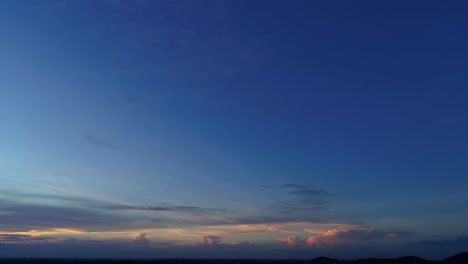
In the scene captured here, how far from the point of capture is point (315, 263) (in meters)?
143

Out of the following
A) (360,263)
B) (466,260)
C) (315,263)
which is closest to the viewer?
(466,260)

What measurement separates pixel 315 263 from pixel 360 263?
21.3 metres

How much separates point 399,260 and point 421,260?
25.2 feet

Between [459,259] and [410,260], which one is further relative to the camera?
[410,260]

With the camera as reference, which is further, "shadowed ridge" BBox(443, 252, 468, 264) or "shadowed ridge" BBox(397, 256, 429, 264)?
"shadowed ridge" BBox(397, 256, 429, 264)

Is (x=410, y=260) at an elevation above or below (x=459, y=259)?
below

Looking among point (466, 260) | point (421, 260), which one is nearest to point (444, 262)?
point (466, 260)

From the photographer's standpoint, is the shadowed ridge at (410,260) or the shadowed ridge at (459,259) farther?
the shadowed ridge at (410,260)

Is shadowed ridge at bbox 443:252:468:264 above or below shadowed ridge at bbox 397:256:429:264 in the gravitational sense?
above

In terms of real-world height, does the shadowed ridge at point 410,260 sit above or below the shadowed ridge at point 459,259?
below

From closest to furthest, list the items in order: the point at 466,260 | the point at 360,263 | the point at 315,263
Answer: the point at 466,260 → the point at 315,263 → the point at 360,263

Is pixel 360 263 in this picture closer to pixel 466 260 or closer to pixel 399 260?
pixel 399 260

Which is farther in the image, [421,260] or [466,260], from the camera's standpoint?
[421,260]

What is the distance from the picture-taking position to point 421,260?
486 ft
